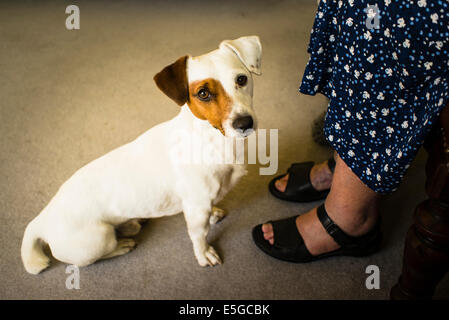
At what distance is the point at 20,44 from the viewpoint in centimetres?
243

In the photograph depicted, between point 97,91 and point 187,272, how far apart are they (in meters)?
1.29

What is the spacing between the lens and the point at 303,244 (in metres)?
1.23

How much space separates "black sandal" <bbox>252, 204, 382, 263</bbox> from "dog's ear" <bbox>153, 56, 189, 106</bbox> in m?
0.65

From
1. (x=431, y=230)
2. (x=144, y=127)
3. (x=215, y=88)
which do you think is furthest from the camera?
(x=144, y=127)

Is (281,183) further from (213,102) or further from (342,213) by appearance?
(213,102)

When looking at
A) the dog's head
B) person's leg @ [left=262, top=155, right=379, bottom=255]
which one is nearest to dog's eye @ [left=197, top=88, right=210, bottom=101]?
the dog's head

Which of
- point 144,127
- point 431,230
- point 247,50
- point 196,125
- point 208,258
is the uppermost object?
point 247,50

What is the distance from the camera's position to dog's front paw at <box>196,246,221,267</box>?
1246mm

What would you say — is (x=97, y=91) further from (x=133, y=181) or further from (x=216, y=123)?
(x=216, y=123)

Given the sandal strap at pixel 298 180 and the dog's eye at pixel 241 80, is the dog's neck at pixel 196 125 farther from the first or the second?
the sandal strap at pixel 298 180

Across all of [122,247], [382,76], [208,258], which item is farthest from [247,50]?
[122,247]

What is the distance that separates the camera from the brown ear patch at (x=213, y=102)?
0.91 m

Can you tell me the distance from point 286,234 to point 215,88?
0.64m
